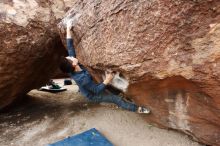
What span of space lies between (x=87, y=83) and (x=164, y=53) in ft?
5.74

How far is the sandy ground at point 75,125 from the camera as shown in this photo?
16.0ft

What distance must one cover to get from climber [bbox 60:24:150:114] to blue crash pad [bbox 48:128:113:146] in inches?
26.4

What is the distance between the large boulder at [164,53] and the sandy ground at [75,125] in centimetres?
40

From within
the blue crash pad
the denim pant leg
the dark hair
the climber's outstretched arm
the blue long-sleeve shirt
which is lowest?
the blue crash pad

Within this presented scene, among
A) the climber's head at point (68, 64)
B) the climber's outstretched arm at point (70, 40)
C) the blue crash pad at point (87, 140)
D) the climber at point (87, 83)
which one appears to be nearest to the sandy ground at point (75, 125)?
the blue crash pad at point (87, 140)

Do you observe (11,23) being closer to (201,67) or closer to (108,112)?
(108,112)

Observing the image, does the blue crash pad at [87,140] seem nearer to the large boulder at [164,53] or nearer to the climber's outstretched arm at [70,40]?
the large boulder at [164,53]

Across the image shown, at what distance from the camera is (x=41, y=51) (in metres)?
5.89

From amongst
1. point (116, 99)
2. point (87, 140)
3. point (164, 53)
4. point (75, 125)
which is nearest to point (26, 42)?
point (75, 125)

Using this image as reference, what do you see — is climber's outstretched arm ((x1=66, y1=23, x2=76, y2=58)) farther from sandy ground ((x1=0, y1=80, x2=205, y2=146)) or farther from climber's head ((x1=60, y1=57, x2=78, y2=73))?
sandy ground ((x1=0, y1=80, x2=205, y2=146))

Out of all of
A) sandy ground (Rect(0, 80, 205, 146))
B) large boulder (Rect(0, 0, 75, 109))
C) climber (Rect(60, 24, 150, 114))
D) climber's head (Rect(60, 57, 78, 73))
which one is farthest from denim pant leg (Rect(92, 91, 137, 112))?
large boulder (Rect(0, 0, 75, 109))

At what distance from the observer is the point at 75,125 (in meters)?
5.60

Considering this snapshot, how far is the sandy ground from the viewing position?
16.0 feet

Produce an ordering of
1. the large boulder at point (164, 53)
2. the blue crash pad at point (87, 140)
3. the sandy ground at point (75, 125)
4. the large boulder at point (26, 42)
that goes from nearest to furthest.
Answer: the large boulder at point (164, 53), the blue crash pad at point (87, 140), the sandy ground at point (75, 125), the large boulder at point (26, 42)
